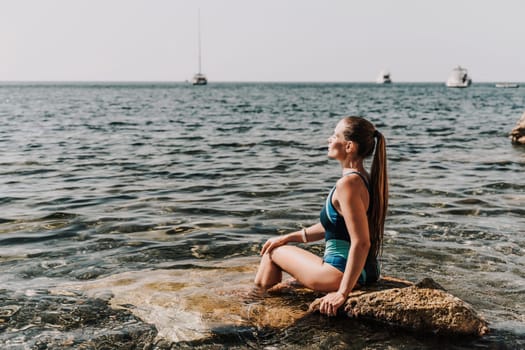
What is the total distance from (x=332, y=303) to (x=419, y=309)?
28.5 inches

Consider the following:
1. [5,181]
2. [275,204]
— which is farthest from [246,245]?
[5,181]

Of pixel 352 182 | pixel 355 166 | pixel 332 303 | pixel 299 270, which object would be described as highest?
pixel 355 166

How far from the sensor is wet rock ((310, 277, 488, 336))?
4.29 m

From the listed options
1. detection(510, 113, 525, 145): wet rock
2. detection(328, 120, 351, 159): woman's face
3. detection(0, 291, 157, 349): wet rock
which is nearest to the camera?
detection(0, 291, 157, 349): wet rock

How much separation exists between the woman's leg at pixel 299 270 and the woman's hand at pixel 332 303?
16cm

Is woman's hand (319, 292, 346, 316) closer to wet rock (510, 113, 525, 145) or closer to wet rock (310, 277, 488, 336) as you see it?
wet rock (310, 277, 488, 336)

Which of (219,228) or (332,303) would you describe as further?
(219,228)

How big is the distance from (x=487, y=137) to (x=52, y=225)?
1888cm

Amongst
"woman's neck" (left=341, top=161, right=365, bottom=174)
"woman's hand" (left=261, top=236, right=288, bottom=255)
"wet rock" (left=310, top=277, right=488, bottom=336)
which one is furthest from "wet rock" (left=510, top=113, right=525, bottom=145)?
"woman's neck" (left=341, top=161, right=365, bottom=174)

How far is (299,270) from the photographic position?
488cm

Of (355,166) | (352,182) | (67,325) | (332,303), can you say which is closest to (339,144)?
(355,166)

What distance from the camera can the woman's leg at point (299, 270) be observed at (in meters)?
4.68

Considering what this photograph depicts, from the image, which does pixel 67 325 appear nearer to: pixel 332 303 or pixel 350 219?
pixel 332 303
